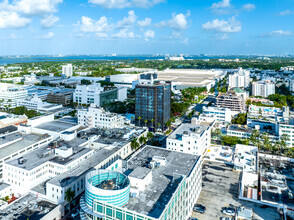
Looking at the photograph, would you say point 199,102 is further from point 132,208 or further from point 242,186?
point 132,208

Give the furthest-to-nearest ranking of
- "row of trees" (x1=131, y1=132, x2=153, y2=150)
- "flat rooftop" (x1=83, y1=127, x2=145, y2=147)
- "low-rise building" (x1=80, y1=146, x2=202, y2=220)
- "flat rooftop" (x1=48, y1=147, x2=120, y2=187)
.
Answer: "row of trees" (x1=131, y1=132, x2=153, y2=150)
"flat rooftop" (x1=83, y1=127, x2=145, y2=147)
"flat rooftop" (x1=48, y1=147, x2=120, y2=187)
"low-rise building" (x1=80, y1=146, x2=202, y2=220)

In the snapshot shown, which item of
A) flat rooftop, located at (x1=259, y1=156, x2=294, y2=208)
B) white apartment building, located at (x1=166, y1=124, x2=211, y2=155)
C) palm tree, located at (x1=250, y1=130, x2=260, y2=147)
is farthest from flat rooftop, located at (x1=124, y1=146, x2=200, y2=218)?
palm tree, located at (x1=250, y1=130, x2=260, y2=147)

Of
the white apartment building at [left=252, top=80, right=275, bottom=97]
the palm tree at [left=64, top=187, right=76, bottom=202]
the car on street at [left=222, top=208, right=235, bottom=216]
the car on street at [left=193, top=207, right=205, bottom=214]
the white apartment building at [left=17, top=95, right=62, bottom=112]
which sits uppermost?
the white apartment building at [left=252, top=80, right=275, bottom=97]

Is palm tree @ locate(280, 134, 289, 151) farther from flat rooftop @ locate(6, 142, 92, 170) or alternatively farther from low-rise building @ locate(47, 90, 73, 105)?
low-rise building @ locate(47, 90, 73, 105)

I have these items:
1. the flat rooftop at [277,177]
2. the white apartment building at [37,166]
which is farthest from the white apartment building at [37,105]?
the flat rooftop at [277,177]

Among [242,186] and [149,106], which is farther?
[149,106]

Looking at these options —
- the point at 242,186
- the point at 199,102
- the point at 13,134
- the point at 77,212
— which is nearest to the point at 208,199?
the point at 242,186

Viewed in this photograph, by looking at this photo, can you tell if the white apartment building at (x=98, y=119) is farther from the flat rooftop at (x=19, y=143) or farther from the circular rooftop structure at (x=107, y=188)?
the circular rooftop structure at (x=107, y=188)
